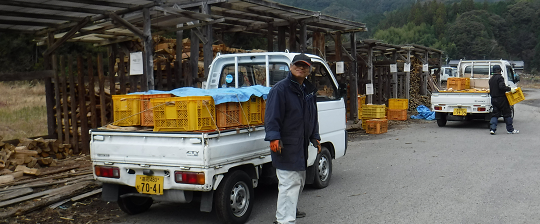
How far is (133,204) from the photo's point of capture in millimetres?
5801

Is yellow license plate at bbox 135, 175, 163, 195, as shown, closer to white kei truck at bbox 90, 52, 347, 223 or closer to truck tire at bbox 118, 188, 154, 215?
white kei truck at bbox 90, 52, 347, 223

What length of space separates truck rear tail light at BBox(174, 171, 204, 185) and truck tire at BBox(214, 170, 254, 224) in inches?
14.3

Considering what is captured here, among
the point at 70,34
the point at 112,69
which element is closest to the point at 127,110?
the point at 70,34

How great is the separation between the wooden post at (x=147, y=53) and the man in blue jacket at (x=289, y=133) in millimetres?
4051

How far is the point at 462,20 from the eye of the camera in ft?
316

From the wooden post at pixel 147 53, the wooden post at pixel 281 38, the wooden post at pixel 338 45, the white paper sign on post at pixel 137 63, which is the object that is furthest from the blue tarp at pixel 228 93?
the wooden post at pixel 338 45

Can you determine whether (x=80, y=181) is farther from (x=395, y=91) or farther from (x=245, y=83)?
(x=395, y=91)

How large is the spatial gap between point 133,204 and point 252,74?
2.62 meters

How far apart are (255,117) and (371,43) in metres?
13.0

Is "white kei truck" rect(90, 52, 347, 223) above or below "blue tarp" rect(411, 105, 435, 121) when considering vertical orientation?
above

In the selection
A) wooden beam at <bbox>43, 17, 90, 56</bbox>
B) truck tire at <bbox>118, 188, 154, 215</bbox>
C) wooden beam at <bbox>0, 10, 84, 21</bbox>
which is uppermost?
wooden beam at <bbox>0, 10, 84, 21</bbox>

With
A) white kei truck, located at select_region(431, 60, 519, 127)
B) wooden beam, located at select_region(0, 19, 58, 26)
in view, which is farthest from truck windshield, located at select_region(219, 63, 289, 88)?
white kei truck, located at select_region(431, 60, 519, 127)

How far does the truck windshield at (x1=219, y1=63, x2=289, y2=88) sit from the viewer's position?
6848 mm

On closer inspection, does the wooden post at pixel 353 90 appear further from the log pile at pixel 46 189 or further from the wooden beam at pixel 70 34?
the log pile at pixel 46 189
